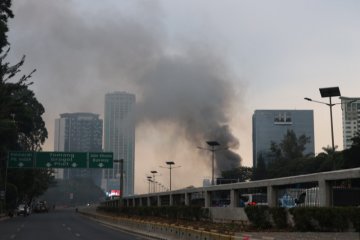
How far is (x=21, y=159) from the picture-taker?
62375 mm

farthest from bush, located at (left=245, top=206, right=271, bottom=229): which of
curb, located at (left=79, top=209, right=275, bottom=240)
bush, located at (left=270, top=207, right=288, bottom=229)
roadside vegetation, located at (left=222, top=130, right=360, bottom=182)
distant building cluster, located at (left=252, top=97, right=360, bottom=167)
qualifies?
distant building cluster, located at (left=252, top=97, right=360, bottom=167)

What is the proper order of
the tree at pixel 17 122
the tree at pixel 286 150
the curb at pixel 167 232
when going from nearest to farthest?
1. the curb at pixel 167 232
2. the tree at pixel 17 122
3. the tree at pixel 286 150

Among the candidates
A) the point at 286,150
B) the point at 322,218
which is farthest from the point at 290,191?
the point at 286,150

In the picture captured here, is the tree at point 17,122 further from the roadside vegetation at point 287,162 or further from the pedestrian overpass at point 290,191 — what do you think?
the roadside vegetation at point 287,162

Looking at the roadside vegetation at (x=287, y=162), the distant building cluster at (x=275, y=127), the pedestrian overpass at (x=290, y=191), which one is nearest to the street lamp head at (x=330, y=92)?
the pedestrian overpass at (x=290, y=191)

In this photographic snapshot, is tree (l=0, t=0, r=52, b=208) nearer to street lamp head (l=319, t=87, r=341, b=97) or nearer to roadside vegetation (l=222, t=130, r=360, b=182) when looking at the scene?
street lamp head (l=319, t=87, r=341, b=97)

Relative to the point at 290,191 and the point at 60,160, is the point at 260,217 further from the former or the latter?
the point at 60,160

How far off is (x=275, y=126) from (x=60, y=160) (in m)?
94.9

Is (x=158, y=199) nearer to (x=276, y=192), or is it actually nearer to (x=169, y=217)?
(x=169, y=217)

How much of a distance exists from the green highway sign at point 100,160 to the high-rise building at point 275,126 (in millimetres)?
83681

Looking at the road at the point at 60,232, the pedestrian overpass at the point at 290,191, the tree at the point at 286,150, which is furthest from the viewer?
the tree at the point at 286,150

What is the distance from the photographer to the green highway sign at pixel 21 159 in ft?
204

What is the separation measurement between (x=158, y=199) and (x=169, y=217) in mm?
16910

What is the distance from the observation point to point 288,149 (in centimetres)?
14100
